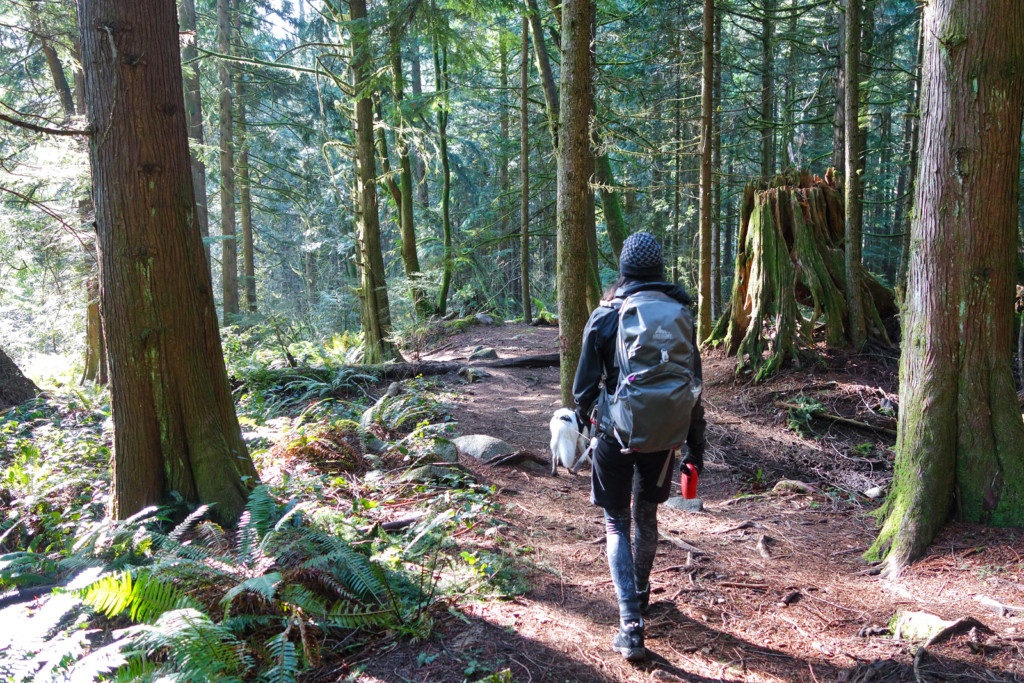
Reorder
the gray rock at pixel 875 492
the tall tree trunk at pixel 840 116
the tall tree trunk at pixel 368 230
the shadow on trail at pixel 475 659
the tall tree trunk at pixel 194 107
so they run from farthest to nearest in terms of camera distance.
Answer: the tall tree trunk at pixel 194 107 < the tall tree trunk at pixel 368 230 < the tall tree trunk at pixel 840 116 < the gray rock at pixel 875 492 < the shadow on trail at pixel 475 659

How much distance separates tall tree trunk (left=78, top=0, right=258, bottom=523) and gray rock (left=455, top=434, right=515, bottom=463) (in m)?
2.62

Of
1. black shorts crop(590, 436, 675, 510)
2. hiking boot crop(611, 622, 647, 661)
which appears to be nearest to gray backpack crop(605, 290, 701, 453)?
black shorts crop(590, 436, 675, 510)

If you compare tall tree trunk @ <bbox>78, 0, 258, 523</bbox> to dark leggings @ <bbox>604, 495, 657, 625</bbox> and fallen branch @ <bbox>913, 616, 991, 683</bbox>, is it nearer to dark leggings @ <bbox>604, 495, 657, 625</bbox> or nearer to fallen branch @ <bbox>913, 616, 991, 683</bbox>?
dark leggings @ <bbox>604, 495, 657, 625</bbox>

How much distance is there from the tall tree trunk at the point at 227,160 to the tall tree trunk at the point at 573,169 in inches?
454

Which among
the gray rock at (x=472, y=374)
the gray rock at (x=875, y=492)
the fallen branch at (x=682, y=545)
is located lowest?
the gray rock at (x=875, y=492)

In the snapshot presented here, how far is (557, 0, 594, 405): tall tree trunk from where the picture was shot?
5965 millimetres

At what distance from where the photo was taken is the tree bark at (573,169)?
596 centimetres

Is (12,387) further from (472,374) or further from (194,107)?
(194,107)

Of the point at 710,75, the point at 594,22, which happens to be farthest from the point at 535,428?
the point at 594,22

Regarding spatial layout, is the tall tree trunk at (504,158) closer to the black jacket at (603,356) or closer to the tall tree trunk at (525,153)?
the tall tree trunk at (525,153)

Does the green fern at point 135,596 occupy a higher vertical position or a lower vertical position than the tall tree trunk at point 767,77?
lower

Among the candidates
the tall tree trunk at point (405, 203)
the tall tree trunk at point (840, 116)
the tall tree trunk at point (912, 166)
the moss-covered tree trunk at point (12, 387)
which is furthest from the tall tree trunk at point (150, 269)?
the tall tree trunk at point (840, 116)

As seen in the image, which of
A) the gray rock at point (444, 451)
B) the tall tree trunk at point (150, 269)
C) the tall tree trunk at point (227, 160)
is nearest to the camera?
the tall tree trunk at point (150, 269)

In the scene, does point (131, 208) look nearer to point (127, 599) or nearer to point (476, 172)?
point (127, 599)
